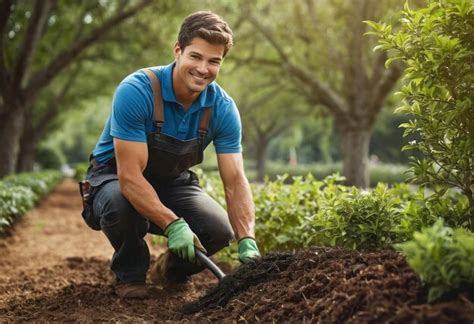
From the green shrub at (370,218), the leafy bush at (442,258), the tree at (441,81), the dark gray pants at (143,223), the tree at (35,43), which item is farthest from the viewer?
the tree at (35,43)

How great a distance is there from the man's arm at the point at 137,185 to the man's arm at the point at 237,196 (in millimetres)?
511

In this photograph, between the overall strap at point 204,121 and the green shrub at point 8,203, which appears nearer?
the overall strap at point 204,121

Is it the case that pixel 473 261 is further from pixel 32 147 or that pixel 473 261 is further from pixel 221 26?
pixel 32 147

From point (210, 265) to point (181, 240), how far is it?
0.23 meters

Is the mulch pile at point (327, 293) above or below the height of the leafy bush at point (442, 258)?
below

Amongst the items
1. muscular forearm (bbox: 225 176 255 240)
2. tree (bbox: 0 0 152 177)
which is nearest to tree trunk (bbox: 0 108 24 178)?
tree (bbox: 0 0 152 177)

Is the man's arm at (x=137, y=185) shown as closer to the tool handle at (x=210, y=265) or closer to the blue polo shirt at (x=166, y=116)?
the blue polo shirt at (x=166, y=116)

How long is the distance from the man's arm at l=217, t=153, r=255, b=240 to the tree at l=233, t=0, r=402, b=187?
27.0 ft

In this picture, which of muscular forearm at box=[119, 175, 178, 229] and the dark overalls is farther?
the dark overalls

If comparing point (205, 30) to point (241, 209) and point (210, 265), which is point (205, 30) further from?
point (210, 265)

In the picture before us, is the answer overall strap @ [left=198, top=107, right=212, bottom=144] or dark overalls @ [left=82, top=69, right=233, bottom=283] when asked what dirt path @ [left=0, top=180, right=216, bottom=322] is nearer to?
dark overalls @ [left=82, top=69, right=233, bottom=283]

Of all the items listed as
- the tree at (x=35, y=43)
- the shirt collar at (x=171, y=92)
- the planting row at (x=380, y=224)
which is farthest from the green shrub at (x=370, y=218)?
the tree at (x=35, y=43)

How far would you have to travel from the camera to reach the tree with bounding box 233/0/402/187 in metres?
12.6

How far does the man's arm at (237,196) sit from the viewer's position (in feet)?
12.6
